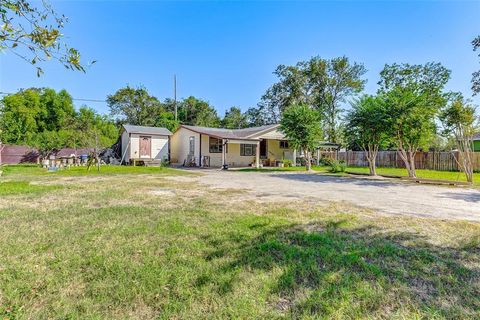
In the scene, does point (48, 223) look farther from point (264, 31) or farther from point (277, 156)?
point (277, 156)

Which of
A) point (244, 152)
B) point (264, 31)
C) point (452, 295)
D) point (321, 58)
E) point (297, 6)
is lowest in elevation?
point (452, 295)

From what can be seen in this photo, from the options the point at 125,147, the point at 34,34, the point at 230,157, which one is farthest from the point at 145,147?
the point at 34,34

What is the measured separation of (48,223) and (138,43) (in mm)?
20005

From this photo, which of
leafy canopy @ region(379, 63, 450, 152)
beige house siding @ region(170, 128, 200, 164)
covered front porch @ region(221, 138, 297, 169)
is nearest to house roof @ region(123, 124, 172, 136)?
beige house siding @ region(170, 128, 200, 164)

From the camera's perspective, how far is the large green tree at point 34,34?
68.4 inches

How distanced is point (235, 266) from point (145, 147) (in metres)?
22.6

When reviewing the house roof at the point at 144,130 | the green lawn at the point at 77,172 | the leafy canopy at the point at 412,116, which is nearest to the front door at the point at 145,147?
the house roof at the point at 144,130

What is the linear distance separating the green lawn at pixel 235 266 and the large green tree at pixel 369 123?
8777 mm

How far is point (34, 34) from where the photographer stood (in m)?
1.81

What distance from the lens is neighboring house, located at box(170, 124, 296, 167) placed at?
841 inches

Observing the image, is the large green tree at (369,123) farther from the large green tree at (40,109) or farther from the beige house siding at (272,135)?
the large green tree at (40,109)

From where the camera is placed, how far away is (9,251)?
10.4ft

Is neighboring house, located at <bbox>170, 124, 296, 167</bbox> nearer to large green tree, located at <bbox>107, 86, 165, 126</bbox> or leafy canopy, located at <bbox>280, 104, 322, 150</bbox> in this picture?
leafy canopy, located at <bbox>280, 104, 322, 150</bbox>

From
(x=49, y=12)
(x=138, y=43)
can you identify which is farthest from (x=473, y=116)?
(x=138, y=43)
